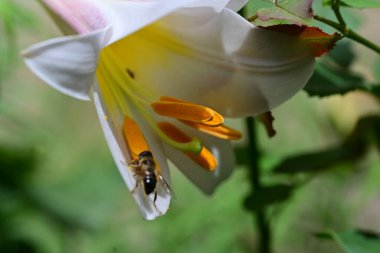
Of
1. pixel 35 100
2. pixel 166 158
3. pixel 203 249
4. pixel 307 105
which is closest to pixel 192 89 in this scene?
pixel 166 158

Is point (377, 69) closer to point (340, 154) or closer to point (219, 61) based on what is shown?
point (340, 154)

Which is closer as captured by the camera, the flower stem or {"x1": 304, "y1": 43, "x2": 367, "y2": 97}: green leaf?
{"x1": 304, "y1": 43, "x2": 367, "y2": 97}: green leaf

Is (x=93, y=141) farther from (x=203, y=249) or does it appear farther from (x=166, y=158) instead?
(x=166, y=158)

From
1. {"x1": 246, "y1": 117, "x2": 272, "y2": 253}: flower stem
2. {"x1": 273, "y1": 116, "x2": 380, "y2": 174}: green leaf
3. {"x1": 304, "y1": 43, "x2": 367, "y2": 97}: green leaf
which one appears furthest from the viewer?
{"x1": 273, "y1": 116, "x2": 380, "y2": 174}: green leaf

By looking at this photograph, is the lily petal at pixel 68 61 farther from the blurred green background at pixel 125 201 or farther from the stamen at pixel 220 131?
the blurred green background at pixel 125 201

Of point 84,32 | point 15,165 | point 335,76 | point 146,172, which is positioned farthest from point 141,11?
point 15,165

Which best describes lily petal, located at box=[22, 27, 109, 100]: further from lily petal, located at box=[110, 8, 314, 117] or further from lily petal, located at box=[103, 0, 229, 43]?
lily petal, located at box=[110, 8, 314, 117]

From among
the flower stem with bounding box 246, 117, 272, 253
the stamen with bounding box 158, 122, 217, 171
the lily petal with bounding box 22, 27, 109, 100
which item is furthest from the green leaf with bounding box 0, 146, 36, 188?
the lily petal with bounding box 22, 27, 109, 100

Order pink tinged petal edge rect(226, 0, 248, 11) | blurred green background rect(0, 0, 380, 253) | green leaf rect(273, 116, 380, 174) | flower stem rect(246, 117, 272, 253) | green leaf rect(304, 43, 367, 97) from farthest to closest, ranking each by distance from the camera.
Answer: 1. blurred green background rect(0, 0, 380, 253)
2. green leaf rect(273, 116, 380, 174)
3. flower stem rect(246, 117, 272, 253)
4. green leaf rect(304, 43, 367, 97)
5. pink tinged petal edge rect(226, 0, 248, 11)
